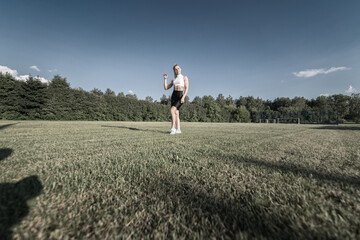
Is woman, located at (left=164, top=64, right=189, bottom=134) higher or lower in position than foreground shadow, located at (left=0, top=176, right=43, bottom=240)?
higher

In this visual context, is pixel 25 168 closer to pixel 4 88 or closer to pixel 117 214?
pixel 117 214

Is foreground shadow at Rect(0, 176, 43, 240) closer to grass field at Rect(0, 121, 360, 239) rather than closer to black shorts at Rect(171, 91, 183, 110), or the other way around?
grass field at Rect(0, 121, 360, 239)

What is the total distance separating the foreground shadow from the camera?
57 cm

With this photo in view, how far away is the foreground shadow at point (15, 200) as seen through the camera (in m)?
0.57

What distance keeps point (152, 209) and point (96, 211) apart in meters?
0.25

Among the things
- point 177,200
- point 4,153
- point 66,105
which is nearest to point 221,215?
point 177,200

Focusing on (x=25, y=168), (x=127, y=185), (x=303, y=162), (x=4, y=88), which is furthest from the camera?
(x=4, y=88)

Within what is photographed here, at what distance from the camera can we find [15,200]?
0.73 m

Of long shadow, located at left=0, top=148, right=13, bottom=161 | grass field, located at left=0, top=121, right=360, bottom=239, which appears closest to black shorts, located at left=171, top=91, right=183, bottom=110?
grass field, located at left=0, top=121, right=360, bottom=239

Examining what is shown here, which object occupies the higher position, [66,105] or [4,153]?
[66,105]

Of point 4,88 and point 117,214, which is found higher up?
point 4,88

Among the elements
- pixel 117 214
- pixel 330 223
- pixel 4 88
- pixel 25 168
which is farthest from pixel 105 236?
pixel 4 88

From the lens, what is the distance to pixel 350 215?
64 centimetres

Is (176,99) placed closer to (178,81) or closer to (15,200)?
(178,81)
